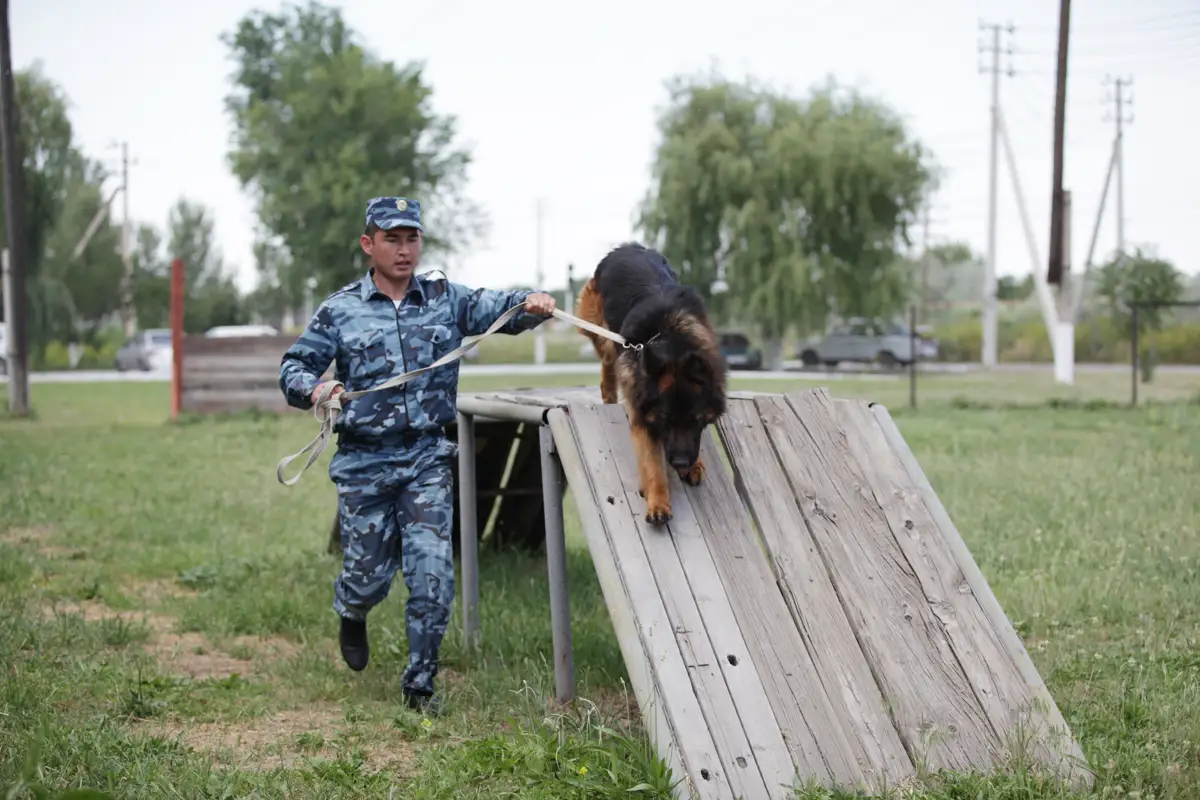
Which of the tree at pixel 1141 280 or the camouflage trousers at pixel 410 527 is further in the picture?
the tree at pixel 1141 280

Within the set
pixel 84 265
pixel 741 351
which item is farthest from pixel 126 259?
pixel 741 351

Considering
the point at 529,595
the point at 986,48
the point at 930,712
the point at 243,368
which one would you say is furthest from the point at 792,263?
the point at 930,712

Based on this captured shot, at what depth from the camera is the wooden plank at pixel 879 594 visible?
12.5 feet

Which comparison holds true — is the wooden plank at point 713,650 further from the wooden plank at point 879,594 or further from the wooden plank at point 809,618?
the wooden plank at point 879,594

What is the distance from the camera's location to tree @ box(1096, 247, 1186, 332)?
3183cm

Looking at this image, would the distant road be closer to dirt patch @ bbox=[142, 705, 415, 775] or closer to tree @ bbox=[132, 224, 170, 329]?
tree @ bbox=[132, 224, 170, 329]

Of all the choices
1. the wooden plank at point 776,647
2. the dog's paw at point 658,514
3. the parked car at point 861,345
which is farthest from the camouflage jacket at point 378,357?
the parked car at point 861,345

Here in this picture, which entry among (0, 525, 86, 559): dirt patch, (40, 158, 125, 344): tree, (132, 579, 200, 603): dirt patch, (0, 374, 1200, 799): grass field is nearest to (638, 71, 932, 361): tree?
(0, 374, 1200, 799): grass field

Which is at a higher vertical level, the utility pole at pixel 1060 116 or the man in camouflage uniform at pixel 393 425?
the utility pole at pixel 1060 116

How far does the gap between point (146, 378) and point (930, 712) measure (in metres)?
35.2

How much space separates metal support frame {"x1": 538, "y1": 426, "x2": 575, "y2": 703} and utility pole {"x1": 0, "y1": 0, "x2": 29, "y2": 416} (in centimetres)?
1720

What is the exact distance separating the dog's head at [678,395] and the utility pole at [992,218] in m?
38.7

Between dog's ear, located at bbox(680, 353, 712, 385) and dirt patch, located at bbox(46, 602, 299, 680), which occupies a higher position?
dog's ear, located at bbox(680, 353, 712, 385)

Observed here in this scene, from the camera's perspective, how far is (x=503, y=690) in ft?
16.1
